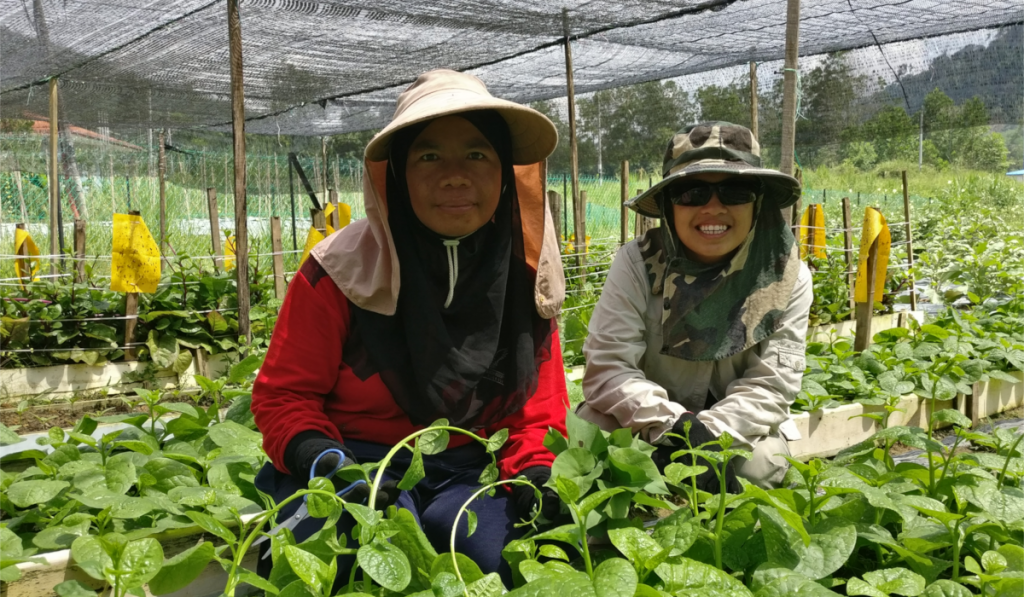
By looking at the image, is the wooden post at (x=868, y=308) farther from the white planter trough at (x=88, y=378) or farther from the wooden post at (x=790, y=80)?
the white planter trough at (x=88, y=378)

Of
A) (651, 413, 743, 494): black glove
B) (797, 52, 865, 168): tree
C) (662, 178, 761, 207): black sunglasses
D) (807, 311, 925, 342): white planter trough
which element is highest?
(797, 52, 865, 168): tree

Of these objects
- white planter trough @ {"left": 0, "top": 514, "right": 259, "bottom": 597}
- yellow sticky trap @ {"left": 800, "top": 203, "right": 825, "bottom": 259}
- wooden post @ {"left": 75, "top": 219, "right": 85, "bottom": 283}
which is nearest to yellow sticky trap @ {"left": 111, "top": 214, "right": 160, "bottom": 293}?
wooden post @ {"left": 75, "top": 219, "right": 85, "bottom": 283}

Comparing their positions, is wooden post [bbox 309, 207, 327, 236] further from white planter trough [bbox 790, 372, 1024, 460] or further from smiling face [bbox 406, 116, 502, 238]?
smiling face [bbox 406, 116, 502, 238]

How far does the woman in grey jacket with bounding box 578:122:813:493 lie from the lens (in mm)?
2009

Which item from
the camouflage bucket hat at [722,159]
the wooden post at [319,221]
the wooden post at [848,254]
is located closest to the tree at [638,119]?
the wooden post at [848,254]

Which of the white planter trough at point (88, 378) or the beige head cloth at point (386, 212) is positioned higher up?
the beige head cloth at point (386, 212)

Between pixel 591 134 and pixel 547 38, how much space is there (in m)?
3.96

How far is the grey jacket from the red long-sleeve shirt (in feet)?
0.92

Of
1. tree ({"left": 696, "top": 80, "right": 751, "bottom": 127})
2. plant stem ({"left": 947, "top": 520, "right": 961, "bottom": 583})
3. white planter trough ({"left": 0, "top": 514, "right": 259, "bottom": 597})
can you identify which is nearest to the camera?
plant stem ({"left": 947, "top": 520, "right": 961, "bottom": 583})

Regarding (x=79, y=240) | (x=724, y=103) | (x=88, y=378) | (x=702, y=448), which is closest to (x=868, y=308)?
(x=702, y=448)

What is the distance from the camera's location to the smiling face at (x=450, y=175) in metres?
1.69

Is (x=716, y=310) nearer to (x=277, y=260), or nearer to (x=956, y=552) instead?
(x=956, y=552)

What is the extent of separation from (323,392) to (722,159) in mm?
1143

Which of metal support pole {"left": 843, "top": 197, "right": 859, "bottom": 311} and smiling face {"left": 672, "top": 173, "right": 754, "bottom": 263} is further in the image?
metal support pole {"left": 843, "top": 197, "right": 859, "bottom": 311}
